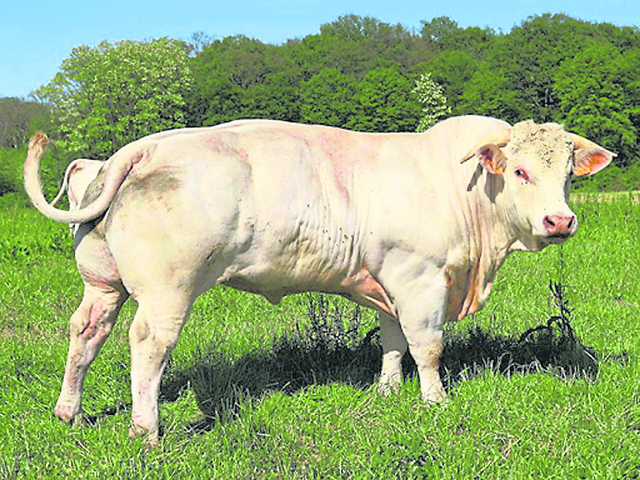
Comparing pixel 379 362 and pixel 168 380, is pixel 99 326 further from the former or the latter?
pixel 379 362

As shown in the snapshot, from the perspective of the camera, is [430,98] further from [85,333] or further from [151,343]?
[151,343]

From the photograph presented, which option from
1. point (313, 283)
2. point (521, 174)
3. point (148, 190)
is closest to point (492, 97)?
point (521, 174)

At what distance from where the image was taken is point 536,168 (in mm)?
4316

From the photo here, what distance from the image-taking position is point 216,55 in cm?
6875

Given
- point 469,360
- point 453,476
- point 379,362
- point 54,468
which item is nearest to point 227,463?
point 54,468

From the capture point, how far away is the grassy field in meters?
3.82

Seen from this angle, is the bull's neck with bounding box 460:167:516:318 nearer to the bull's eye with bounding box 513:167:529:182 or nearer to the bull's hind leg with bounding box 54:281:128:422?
the bull's eye with bounding box 513:167:529:182

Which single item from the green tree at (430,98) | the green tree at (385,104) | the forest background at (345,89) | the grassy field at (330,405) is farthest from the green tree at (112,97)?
the grassy field at (330,405)

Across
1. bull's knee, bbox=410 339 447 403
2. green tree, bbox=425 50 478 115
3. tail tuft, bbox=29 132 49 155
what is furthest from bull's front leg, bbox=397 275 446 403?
green tree, bbox=425 50 478 115

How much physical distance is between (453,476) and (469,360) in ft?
6.57

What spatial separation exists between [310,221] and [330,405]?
48.8 inches

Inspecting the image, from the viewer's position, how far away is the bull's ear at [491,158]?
434 centimetres

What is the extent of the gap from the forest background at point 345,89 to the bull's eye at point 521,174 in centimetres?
4112

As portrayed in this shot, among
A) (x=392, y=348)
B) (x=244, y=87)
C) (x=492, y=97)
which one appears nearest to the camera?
(x=392, y=348)
